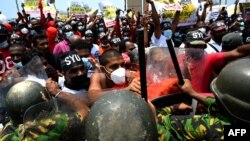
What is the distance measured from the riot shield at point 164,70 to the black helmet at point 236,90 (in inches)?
23.7

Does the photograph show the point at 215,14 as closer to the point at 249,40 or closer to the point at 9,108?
the point at 249,40

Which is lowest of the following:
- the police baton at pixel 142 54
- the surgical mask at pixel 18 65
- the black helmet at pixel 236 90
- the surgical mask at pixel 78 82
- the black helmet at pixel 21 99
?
the surgical mask at pixel 18 65

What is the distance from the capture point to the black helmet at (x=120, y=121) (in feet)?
5.94

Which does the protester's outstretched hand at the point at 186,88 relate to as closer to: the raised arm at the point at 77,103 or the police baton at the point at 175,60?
the police baton at the point at 175,60

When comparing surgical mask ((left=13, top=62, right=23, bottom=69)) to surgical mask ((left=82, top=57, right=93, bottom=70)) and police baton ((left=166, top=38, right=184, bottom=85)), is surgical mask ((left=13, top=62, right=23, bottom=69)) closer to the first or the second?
surgical mask ((left=82, top=57, right=93, bottom=70))

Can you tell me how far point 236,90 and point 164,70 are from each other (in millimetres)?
836

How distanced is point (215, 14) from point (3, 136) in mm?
12124

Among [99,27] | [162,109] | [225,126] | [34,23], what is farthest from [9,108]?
[99,27]

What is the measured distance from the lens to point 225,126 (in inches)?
94.3

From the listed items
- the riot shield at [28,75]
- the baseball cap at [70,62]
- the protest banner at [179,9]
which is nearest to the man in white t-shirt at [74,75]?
the baseball cap at [70,62]

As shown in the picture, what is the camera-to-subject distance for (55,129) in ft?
7.56

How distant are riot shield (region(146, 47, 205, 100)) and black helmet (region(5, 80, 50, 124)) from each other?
0.85 metres

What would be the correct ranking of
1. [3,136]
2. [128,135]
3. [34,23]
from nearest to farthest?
[128,135] < [3,136] < [34,23]

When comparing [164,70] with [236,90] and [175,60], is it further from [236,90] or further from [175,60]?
[236,90]
